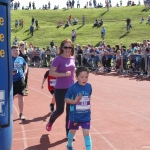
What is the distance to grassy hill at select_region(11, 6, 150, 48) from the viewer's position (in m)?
43.9

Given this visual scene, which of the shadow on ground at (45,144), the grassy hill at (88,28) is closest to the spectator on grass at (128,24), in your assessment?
the grassy hill at (88,28)

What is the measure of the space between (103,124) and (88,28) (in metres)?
43.1

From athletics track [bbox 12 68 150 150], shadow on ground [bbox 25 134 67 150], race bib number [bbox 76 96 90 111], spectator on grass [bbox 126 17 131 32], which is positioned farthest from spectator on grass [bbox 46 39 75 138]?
spectator on grass [bbox 126 17 131 32]

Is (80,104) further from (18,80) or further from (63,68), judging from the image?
(18,80)

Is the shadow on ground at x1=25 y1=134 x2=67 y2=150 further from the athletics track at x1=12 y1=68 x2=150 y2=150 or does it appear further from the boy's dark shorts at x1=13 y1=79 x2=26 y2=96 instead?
the boy's dark shorts at x1=13 y1=79 x2=26 y2=96

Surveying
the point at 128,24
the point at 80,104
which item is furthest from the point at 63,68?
the point at 128,24

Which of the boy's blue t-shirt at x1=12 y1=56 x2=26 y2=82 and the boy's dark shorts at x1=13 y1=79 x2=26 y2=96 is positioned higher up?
the boy's blue t-shirt at x1=12 y1=56 x2=26 y2=82

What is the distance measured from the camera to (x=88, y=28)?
51.1m

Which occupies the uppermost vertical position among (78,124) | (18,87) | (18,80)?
(18,80)

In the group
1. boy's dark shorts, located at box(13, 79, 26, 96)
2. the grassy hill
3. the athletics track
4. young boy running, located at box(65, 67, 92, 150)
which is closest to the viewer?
young boy running, located at box(65, 67, 92, 150)

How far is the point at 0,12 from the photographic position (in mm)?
5250

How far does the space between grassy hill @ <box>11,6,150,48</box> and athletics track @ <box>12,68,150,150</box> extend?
91.9ft

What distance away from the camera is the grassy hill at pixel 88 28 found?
43.9 metres

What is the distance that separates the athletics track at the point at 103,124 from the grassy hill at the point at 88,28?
2802 centimetres
